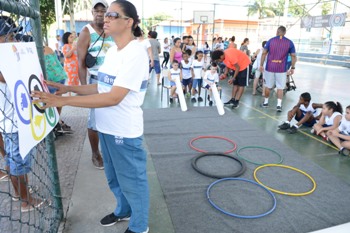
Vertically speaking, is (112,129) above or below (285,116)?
above

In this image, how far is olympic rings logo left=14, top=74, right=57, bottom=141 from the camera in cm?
129

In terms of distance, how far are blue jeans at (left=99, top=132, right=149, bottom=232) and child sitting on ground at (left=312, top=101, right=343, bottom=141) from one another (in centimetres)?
366

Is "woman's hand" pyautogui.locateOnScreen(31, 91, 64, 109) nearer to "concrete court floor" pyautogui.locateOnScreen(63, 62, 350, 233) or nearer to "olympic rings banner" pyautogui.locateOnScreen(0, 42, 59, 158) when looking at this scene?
"olympic rings banner" pyautogui.locateOnScreen(0, 42, 59, 158)

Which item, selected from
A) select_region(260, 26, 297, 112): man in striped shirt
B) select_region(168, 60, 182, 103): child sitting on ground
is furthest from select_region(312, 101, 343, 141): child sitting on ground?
select_region(168, 60, 182, 103): child sitting on ground

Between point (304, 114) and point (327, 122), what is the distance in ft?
1.80

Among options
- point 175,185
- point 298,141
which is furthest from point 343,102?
point 175,185

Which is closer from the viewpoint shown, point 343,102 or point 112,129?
point 112,129

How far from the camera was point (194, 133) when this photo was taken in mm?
4508

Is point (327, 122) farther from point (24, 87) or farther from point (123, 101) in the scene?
point (24, 87)

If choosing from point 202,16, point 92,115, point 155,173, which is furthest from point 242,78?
point 202,16

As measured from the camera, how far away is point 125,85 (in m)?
1.56

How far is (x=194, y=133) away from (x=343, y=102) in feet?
15.8

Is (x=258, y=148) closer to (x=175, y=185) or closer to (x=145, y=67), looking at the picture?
(x=175, y=185)

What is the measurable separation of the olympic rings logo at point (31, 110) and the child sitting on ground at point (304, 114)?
4296 millimetres
